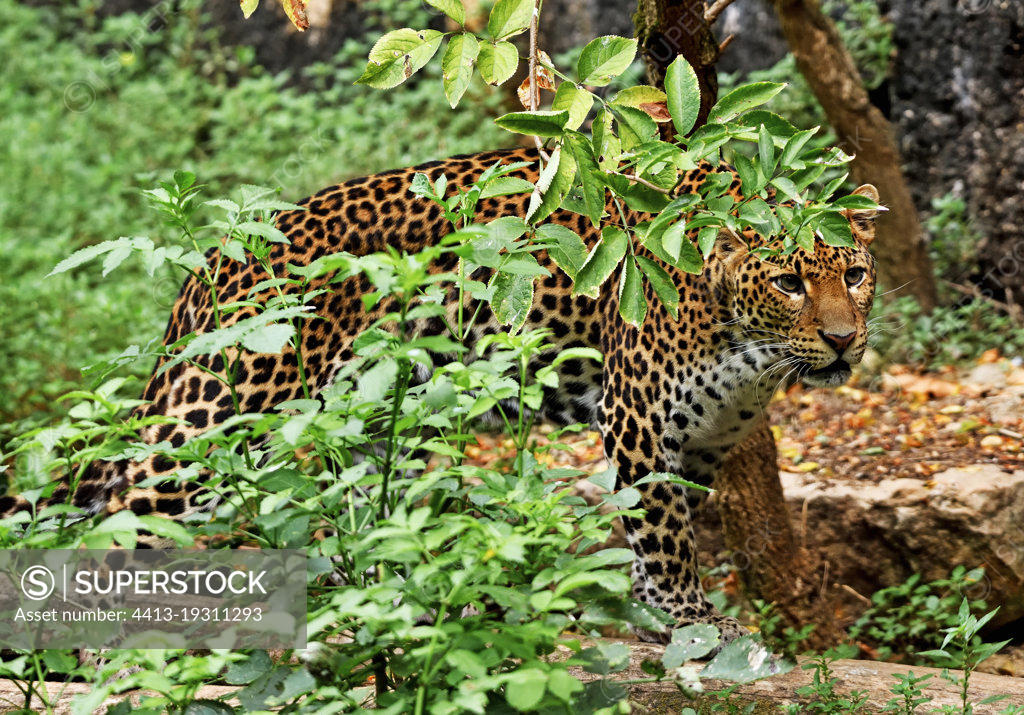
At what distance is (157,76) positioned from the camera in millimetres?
13391

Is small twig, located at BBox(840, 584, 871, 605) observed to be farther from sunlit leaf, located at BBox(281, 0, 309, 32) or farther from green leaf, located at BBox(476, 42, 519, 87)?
sunlit leaf, located at BBox(281, 0, 309, 32)

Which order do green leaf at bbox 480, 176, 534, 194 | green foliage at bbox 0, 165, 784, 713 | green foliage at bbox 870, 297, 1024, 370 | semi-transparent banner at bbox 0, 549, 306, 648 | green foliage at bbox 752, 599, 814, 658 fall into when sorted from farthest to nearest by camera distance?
green foliage at bbox 870, 297, 1024, 370
green foliage at bbox 752, 599, 814, 658
green leaf at bbox 480, 176, 534, 194
semi-transparent banner at bbox 0, 549, 306, 648
green foliage at bbox 0, 165, 784, 713

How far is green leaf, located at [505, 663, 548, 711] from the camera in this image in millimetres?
2178

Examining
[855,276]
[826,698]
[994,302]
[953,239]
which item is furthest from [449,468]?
[953,239]

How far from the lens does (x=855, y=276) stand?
443cm

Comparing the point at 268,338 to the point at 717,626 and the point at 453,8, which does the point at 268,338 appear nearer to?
the point at 453,8

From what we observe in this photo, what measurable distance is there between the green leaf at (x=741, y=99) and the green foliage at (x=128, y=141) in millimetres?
5374

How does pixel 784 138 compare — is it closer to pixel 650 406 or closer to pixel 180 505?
pixel 650 406

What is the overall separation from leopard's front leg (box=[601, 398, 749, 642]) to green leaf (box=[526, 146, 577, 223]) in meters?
2.01

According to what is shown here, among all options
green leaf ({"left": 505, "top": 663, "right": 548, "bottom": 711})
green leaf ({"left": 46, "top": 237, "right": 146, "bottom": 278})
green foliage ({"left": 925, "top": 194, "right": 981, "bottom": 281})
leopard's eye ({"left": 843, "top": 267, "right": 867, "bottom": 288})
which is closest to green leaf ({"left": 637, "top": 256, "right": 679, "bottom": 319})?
green leaf ({"left": 505, "top": 663, "right": 548, "bottom": 711})

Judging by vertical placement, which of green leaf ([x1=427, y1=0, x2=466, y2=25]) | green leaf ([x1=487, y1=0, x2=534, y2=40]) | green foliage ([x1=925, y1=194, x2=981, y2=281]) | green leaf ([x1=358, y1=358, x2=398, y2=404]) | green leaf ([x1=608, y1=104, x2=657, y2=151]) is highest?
green foliage ([x1=925, y1=194, x2=981, y2=281])

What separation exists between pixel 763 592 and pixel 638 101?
313 centimetres

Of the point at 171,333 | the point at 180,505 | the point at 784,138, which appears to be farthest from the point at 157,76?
the point at 784,138

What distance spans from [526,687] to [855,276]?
279 centimetres
